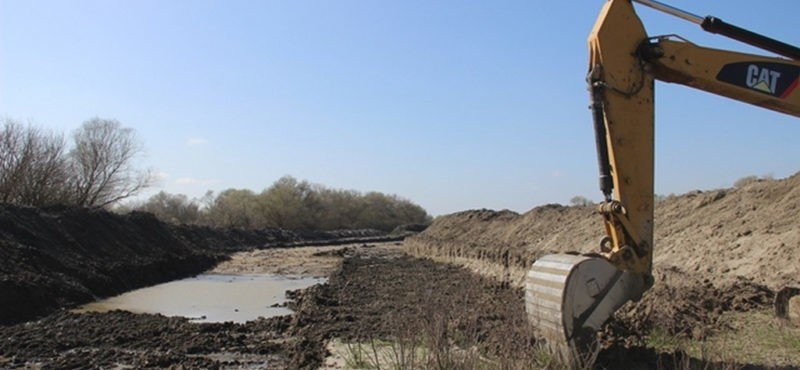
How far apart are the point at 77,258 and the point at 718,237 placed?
17.4m

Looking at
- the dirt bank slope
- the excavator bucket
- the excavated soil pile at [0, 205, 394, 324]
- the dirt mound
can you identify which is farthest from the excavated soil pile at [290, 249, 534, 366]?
the excavated soil pile at [0, 205, 394, 324]

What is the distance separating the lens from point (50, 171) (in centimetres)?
3506

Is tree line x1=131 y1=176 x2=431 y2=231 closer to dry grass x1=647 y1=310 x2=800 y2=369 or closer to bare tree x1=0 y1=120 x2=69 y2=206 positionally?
bare tree x1=0 y1=120 x2=69 y2=206

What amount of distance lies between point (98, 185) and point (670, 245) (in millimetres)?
36073

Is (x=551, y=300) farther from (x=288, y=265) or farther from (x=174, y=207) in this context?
(x=174, y=207)

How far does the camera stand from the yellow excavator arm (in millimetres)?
5922

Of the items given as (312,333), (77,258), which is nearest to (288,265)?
(77,258)

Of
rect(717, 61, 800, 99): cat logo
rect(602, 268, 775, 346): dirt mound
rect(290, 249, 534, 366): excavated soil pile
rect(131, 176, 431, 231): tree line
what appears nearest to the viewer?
rect(290, 249, 534, 366): excavated soil pile

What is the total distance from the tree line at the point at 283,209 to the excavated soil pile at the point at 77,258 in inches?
1519

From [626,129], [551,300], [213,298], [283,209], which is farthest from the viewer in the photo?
[283,209]

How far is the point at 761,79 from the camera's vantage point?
6.96 metres

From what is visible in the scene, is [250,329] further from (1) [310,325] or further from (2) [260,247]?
(2) [260,247]

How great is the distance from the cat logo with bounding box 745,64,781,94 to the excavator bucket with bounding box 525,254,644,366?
2457 mm

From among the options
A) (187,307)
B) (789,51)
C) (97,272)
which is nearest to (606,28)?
(789,51)
